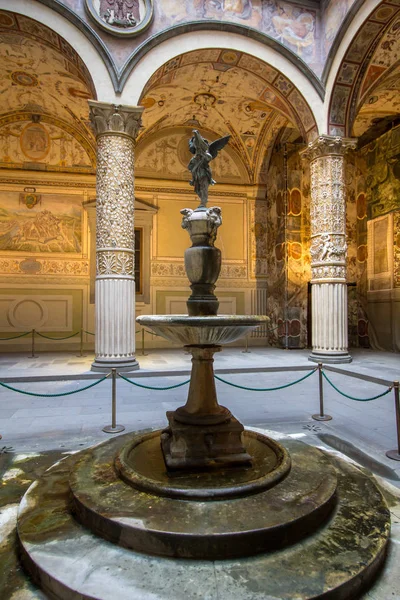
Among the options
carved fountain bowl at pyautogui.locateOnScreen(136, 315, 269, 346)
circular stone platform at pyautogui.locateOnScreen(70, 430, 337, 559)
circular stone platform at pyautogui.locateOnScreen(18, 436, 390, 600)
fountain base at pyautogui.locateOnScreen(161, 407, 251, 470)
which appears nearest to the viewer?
circular stone platform at pyautogui.locateOnScreen(18, 436, 390, 600)

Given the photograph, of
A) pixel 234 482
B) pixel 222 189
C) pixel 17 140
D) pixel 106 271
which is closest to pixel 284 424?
pixel 234 482

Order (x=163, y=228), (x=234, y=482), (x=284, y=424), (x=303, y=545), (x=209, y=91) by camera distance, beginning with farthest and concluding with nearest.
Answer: (x=163, y=228) → (x=209, y=91) → (x=284, y=424) → (x=234, y=482) → (x=303, y=545)

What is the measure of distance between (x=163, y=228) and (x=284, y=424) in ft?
31.8

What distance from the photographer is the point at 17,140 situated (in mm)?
12242

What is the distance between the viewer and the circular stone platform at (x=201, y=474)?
246cm

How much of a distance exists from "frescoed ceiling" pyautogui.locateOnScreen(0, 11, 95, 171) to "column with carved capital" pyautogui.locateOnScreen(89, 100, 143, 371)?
108 centimetres

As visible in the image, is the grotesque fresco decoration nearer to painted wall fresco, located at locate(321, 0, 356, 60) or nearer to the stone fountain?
painted wall fresco, located at locate(321, 0, 356, 60)

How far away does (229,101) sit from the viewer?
11898 mm

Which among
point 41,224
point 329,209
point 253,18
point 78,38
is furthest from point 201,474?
point 41,224

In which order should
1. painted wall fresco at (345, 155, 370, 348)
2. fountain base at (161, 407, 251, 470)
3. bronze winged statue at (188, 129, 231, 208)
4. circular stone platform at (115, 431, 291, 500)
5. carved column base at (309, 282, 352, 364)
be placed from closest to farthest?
1. circular stone platform at (115, 431, 291, 500)
2. fountain base at (161, 407, 251, 470)
3. bronze winged statue at (188, 129, 231, 208)
4. carved column base at (309, 282, 352, 364)
5. painted wall fresco at (345, 155, 370, 348)

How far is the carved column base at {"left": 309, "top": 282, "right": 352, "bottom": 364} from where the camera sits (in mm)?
9344

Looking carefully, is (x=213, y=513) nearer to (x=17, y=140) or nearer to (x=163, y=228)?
(x=163, y=228)

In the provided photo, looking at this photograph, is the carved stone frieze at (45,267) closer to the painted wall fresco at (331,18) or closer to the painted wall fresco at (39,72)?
the painted wall fresco at (39,72)

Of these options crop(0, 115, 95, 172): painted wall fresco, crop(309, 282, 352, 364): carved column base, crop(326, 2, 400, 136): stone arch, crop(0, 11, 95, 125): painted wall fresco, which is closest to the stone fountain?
crop(309, 282, 352, 364): carved column base
